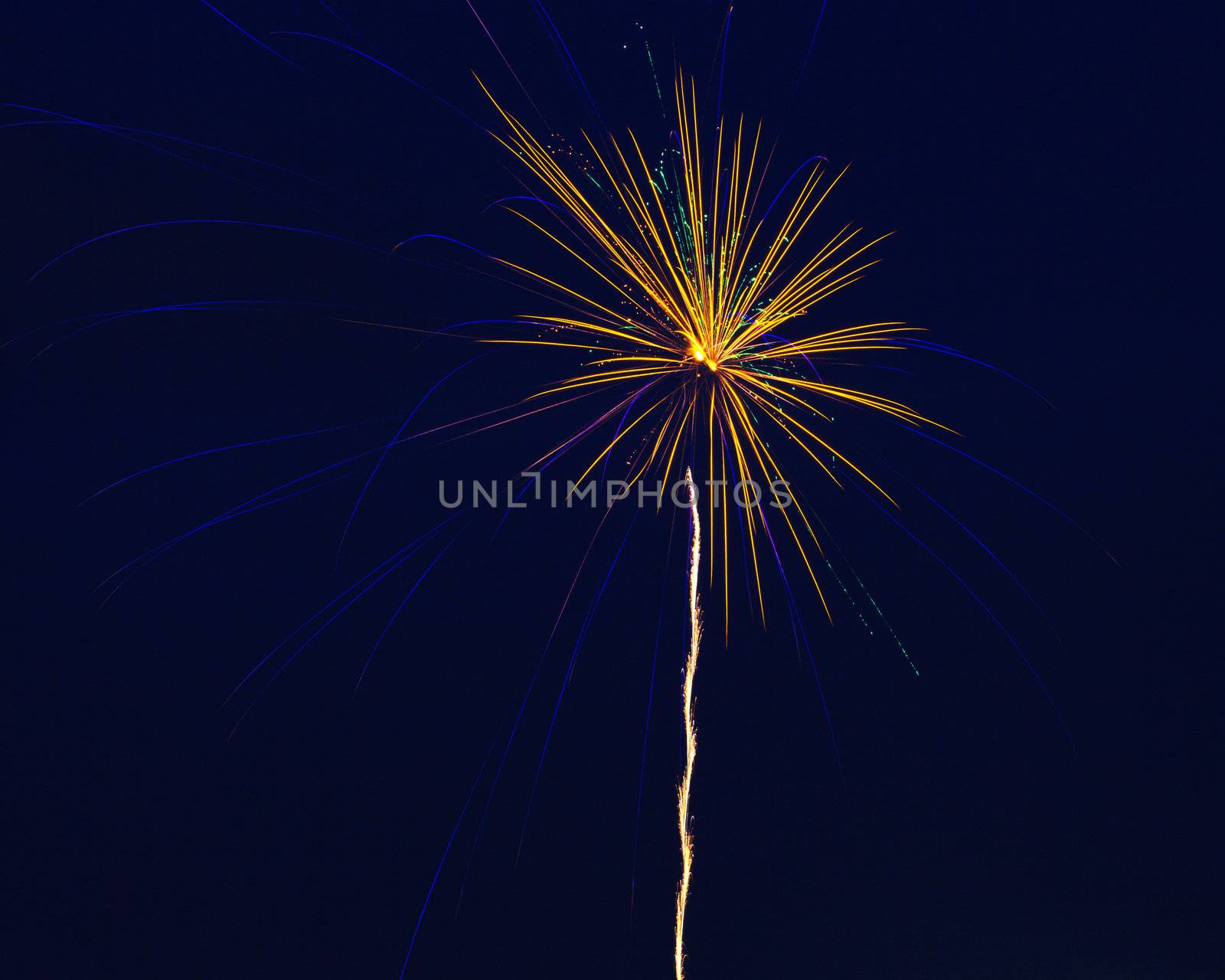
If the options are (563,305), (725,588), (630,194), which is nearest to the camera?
(630,194)

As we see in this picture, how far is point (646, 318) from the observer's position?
245 centimetres

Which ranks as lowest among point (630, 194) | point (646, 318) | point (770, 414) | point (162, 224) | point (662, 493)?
point (662, 493)

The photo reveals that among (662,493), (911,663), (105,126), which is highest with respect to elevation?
(105,126)

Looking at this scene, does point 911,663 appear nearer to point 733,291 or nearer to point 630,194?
point 733,291

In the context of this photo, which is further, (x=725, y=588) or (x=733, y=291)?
(x=725, y=588)

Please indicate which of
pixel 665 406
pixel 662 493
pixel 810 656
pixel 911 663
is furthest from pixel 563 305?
pixel 911 663

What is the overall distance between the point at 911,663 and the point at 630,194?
2.10 meters

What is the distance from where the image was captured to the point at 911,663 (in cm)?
284

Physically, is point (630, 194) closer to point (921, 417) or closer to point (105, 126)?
A: point (921, 417)

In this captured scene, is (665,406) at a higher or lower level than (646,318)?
lower

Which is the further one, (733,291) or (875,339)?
(875,339)

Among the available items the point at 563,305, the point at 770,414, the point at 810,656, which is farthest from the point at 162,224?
the point at 810,656

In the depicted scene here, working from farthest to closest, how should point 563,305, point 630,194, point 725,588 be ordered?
point 725,588 → point 563,305 → point 630,194

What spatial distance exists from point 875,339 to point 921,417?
1.29 feet
